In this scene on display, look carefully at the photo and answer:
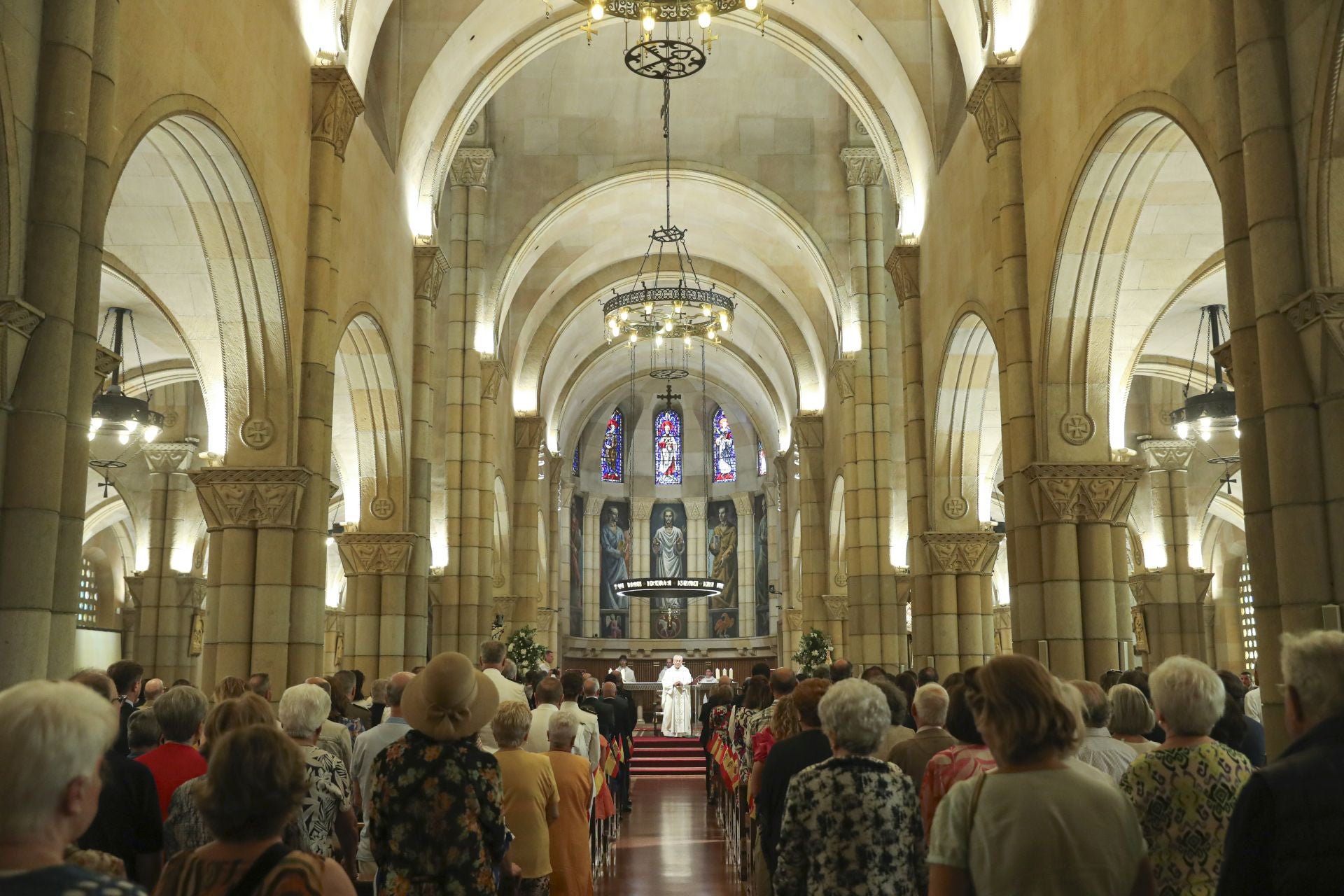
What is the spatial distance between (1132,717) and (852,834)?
177 centimetres

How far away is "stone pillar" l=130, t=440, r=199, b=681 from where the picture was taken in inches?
897

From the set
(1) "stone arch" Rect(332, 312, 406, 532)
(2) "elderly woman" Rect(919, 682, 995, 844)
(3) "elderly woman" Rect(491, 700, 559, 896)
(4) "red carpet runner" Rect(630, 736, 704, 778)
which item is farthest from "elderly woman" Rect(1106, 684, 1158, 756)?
(4) "red carpet runner" Rect(630, 736, 704, 778)

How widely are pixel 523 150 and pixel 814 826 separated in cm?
2265

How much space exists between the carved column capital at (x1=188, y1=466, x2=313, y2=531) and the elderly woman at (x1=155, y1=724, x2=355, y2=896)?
899 centimetres

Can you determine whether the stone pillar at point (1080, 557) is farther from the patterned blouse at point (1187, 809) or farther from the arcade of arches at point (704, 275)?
the patterned blouse at point (1187, 809)

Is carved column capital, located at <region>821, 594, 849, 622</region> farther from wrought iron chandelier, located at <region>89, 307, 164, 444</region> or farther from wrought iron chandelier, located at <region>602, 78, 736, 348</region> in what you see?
wrought iron chandelier, located at <region>89, 307, 164, 444</region>

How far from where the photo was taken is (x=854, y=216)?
2281 centimetres

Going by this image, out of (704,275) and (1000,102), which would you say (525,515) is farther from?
(1000,102)

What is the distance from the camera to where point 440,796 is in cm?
433

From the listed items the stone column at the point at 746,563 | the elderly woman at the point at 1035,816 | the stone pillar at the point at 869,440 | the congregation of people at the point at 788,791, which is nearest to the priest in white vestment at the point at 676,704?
the stone pillar at the point at 869,440

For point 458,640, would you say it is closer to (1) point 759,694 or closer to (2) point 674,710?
(2) point 674,710

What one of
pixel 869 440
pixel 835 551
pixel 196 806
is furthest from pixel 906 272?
pixel 196 806

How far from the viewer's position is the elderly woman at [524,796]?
19.2 feet

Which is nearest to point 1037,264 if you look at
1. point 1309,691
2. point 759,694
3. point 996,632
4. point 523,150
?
point 759,694
